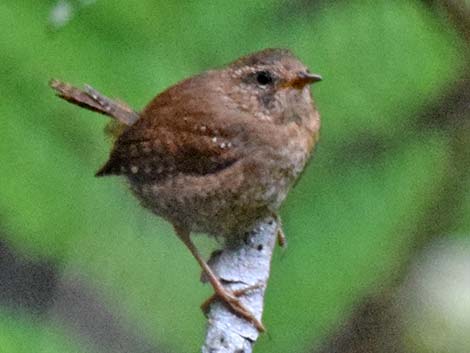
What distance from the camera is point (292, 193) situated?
3.77m

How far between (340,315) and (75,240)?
0.94 metres

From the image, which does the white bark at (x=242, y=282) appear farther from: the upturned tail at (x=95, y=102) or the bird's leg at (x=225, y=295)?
the upturned tail at (x=95, y=102)

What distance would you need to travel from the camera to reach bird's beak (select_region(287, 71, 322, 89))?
3.27 metres

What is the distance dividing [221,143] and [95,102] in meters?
0.40

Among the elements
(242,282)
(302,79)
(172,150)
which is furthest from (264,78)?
(242,282)

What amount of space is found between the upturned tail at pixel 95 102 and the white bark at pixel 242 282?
55 centimetres

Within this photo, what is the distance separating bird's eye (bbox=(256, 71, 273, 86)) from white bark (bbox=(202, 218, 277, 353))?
401 mm

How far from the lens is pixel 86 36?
10.7 ft

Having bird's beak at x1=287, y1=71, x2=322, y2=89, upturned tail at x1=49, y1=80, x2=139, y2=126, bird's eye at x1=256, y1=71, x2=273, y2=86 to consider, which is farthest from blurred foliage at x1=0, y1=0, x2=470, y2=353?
bird's beak at x1=287, y1=71, x2=322, y2=89

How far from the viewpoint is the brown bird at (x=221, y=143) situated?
3.33 m

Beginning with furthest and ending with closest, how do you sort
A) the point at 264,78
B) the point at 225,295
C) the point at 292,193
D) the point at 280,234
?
1. the point at 292,193
2. the point at 280,234
3. the point at 264,78
4. the point at 225,295

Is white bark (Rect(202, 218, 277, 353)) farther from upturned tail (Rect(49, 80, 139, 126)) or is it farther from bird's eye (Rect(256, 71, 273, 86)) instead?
upturned tail (Rect(49, 80, 139, 126))

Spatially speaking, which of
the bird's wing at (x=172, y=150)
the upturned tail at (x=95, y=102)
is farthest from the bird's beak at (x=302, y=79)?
the upturned tail at (x=95, y=102)

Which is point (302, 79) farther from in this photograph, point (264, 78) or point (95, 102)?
point (95, 102)
